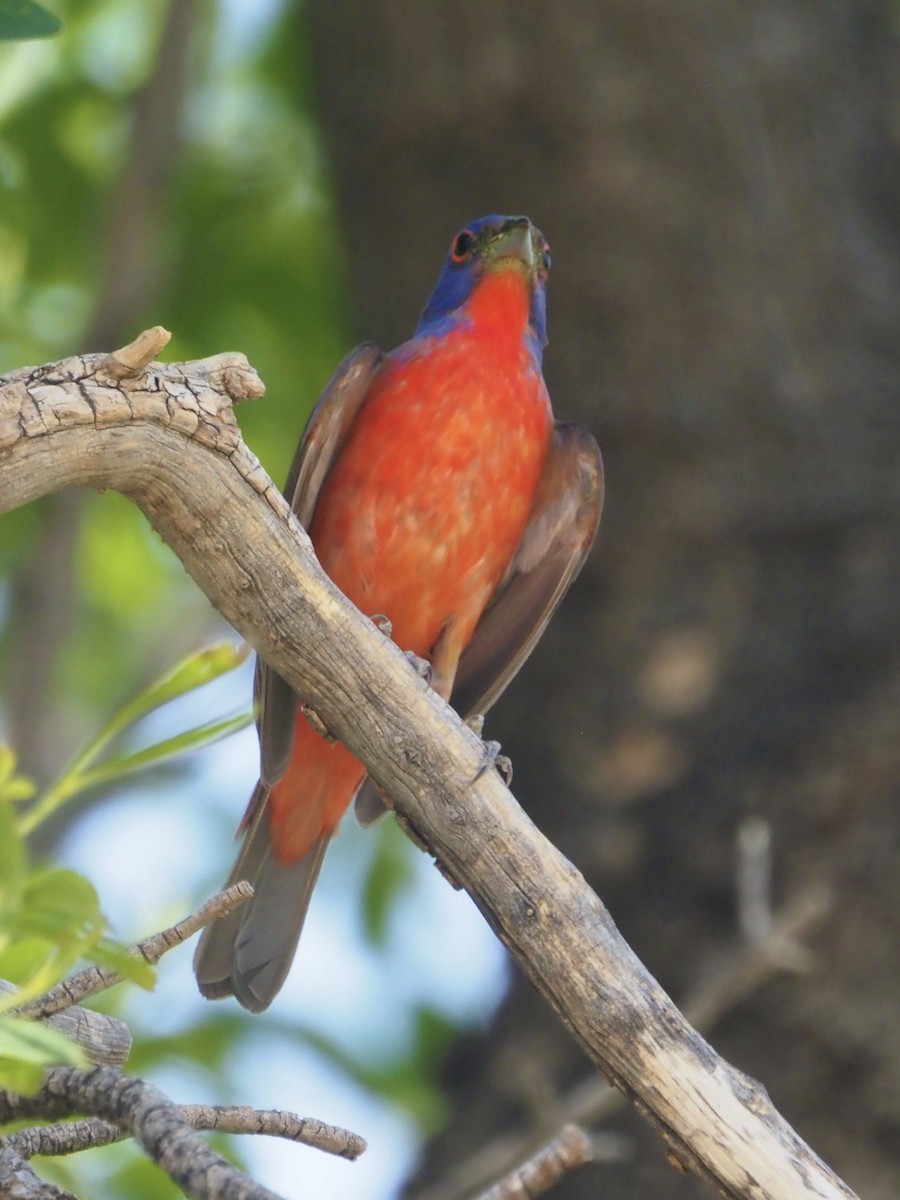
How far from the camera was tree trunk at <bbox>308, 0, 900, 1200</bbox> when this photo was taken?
5.66 metres

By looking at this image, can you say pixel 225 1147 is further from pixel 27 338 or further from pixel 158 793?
pixel 27 338

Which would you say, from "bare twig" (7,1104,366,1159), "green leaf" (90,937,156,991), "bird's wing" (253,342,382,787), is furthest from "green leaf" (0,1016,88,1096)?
"bird's wing" (253,342,382,787)

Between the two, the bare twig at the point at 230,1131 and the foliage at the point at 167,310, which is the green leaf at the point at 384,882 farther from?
the bare twig at the point at 230,1131

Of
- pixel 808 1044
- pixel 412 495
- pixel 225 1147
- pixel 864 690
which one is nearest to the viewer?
pixel 225 1147

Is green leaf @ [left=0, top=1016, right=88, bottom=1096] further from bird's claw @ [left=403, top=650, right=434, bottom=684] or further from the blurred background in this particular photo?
the blurred background

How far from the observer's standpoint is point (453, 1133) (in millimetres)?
5590

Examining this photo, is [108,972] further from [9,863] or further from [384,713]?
[384,713]

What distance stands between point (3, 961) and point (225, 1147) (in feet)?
6.26

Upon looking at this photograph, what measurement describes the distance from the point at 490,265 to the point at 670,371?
951 millimetres

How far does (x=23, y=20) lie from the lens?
2.26 m

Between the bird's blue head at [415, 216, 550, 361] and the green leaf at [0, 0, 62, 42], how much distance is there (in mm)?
3088

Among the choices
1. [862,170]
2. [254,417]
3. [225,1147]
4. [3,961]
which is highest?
[862,170]

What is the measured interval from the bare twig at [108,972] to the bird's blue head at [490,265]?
3.34m

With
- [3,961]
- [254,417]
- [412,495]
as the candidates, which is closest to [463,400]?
[412,495]
